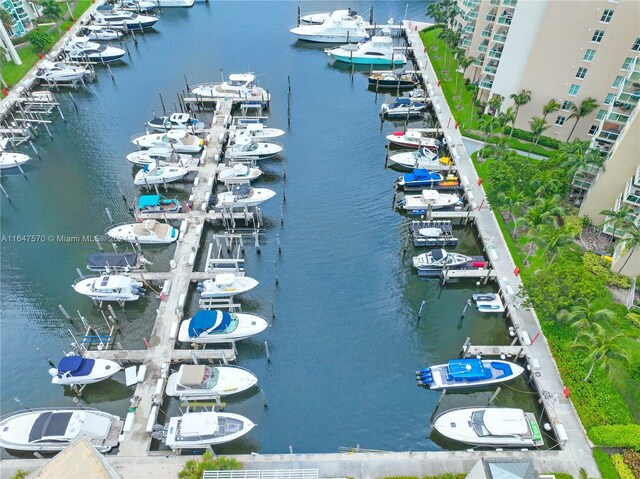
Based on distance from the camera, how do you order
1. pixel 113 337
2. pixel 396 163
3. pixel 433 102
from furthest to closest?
pixel 433 102 → pixel 396 163 → pixel 113 337

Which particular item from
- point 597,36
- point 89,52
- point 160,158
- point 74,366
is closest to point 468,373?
point 74,366

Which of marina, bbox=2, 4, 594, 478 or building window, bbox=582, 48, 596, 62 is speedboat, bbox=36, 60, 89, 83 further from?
building window, bbox=582, 48, 596, 62

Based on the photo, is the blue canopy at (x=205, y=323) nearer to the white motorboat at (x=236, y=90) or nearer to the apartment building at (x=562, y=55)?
the white motorboat at (x=236, y=90)

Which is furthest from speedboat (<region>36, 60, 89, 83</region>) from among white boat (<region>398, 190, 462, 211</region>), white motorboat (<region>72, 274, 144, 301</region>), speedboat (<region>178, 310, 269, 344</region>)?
white boat (<region>398, 190, 462, 211</region>)

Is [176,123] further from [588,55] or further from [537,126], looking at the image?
[588,55]

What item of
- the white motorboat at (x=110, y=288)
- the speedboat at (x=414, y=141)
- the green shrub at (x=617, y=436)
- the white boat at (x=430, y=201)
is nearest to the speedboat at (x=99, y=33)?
the speedboat at (x=414, y=141)

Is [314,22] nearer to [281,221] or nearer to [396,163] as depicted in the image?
[396,163]

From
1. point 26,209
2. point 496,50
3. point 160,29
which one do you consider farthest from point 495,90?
point 160,29
